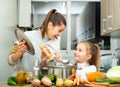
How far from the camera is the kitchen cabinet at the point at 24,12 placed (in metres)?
3.09

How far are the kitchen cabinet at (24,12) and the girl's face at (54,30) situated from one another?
1339 mm

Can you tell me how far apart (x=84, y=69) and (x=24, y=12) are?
75.6 inches

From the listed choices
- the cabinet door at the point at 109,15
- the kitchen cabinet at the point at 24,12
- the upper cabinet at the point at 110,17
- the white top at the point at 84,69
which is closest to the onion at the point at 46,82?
the white top at the point at 84,69

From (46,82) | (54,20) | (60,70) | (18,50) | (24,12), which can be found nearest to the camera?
(46,82)

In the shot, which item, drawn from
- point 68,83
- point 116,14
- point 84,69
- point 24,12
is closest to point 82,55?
point 84,69

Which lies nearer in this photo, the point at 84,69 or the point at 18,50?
the point at 84,69

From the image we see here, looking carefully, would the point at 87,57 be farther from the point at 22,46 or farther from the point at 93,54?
the point at 22,46

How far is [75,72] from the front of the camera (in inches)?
53.8

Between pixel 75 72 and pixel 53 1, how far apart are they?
2.08 m

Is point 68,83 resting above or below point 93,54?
below

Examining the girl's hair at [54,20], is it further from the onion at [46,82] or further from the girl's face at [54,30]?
the onion at [46,82]

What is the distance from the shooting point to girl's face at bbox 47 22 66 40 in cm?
174

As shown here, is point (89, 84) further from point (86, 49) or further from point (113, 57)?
point (113, 57)

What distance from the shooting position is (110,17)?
2.51 meters
